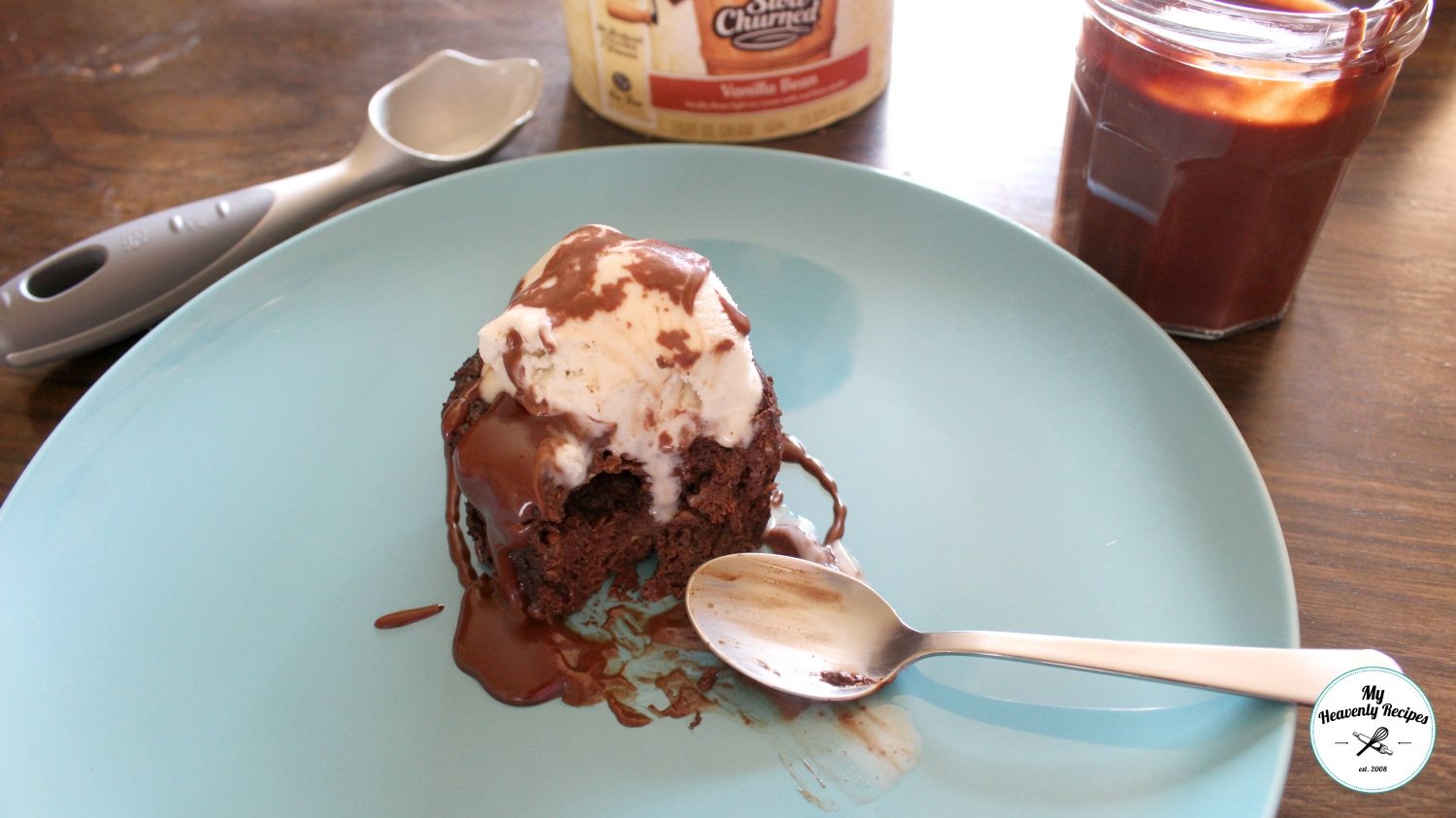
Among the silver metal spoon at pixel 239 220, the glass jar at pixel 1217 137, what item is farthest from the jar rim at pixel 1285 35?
the silver metal spoon at pixel 239 220

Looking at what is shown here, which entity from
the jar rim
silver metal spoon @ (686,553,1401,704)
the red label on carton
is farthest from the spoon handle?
the red label on carton

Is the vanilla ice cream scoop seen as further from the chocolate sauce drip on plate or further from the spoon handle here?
the spoon handle

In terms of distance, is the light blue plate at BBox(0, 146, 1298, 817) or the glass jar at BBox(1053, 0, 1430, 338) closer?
the light blue plate at BBox(0, 146, 1298, 817)

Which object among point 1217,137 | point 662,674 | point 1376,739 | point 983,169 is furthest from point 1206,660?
point 983,169

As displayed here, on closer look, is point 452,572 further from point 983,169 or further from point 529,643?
point 983,169

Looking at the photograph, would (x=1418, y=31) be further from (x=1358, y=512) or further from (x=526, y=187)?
(x=526, y=187)

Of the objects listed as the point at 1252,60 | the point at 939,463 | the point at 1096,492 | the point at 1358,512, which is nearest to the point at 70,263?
the point at 939,463
